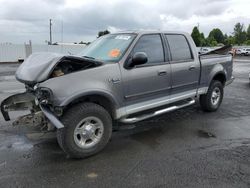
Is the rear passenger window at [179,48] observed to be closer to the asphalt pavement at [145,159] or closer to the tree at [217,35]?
the asphalt pavement at [145,159]

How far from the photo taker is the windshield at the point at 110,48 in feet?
15.4

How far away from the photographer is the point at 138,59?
446 centimetres

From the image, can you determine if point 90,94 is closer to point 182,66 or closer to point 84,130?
point 84,130

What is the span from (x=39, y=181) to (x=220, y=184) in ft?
7.57

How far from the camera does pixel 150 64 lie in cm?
495

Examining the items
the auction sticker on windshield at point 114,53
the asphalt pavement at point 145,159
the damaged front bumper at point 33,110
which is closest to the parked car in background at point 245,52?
the asphalt pavement at point 145,159

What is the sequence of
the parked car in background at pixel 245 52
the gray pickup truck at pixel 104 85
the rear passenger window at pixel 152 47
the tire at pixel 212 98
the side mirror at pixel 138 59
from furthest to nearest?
the parked car in background at pixel 245 52, the tire at pixel 212 98, the rear passenger window at pixel 152 47, the side mirror at pixel 138 59, the gray pickup truck at pixel 104 85

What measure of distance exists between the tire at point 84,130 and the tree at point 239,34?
85335mm

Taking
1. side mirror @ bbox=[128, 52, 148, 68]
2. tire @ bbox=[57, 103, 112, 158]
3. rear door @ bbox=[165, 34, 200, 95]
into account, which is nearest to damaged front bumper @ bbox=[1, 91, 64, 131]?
tire @ bbox=[57, 103, 112, 158]

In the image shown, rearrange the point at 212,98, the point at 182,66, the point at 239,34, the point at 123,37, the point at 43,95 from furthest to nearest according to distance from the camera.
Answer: the point at 239,34 < the point at 212,98 < the point at 182,66 < the point at 123,37 < the point at 43,95

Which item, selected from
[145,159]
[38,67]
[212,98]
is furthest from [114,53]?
[212,98]

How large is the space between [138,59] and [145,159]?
161cm

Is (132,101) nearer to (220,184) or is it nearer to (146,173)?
(146,173)

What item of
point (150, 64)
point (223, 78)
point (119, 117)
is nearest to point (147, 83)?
point (150, 64)
